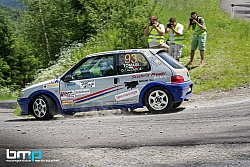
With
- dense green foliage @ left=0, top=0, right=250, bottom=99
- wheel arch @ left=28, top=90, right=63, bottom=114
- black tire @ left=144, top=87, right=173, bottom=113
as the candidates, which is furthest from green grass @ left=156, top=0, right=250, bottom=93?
wheel arch @ left=28, top=90, right=63, bottom=114

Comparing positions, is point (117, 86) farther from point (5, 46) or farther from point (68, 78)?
point (5, 46)

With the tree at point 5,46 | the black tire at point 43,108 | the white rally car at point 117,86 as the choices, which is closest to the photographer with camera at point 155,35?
the white rally car at point 117,86

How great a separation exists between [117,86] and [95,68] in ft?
2.55

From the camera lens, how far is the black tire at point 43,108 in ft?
36.9

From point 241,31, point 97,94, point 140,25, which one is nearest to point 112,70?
point 97,94

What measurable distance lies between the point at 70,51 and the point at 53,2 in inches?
1140

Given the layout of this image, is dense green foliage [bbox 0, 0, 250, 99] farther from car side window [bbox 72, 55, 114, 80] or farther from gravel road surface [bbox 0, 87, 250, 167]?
gravel road surface [bbox 0, 87, 250, 167]

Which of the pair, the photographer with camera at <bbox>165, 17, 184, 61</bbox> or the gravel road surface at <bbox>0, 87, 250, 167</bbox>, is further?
the photographer with camera at <bbox>165, 17, 184, 61</bbox>

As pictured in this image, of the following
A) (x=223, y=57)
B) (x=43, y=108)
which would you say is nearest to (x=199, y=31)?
(x=223, y=57)

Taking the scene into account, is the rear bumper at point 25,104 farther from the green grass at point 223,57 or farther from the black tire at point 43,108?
the green grass at point 223,57

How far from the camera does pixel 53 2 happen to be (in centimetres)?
4962

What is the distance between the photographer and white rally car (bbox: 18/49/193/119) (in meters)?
10.6

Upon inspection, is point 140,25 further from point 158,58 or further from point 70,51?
point 158,58

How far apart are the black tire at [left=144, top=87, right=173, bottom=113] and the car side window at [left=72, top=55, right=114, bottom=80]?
1.16 m
